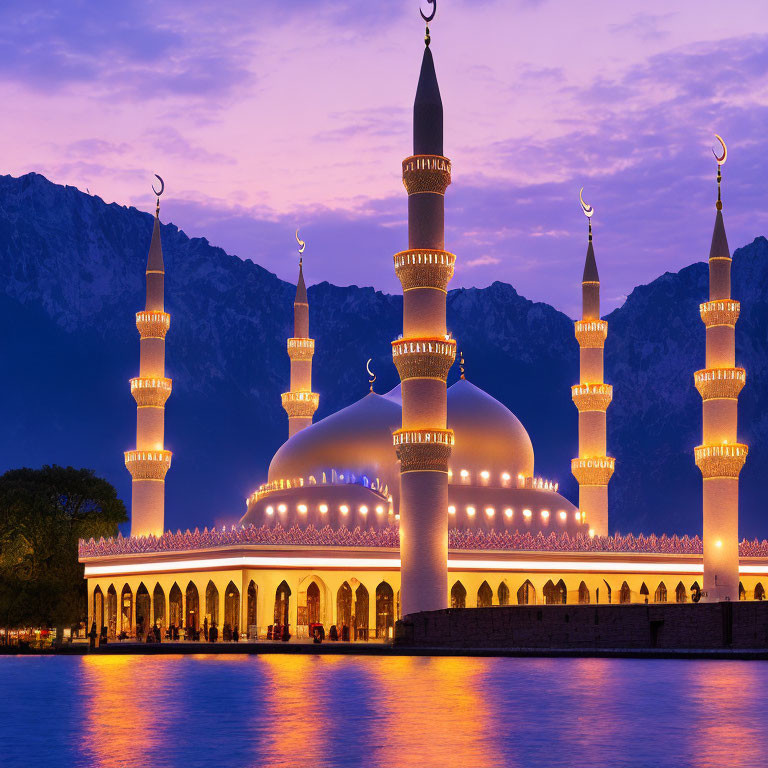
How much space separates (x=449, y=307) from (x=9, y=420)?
50904 mm

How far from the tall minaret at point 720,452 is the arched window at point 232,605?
15631 millimetres

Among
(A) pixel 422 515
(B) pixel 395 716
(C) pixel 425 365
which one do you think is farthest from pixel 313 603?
(B) pixel 395 716

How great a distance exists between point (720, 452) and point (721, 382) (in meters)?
2.38

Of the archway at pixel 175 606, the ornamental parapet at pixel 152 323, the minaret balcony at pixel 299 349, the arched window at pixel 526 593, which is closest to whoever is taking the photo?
the archway at pixel 175 606

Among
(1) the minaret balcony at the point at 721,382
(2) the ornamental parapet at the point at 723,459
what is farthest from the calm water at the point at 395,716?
(1) the minaret balcony at the point at 721,382

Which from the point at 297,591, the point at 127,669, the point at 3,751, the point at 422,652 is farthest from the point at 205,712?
the point at 297,591

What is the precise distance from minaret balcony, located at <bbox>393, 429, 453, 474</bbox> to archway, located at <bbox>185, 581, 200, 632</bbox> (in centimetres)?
1014

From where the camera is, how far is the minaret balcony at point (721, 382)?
47.6 metres

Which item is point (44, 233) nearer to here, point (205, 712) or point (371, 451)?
point (371, 451)

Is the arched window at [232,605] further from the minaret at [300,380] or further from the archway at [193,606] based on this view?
the minaret at [300,380]

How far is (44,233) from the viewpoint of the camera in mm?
156500

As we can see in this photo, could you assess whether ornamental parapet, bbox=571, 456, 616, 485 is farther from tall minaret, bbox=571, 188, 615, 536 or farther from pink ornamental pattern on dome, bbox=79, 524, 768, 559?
pink ornamental pattern on dome, bbox=79, 524, 768, 559

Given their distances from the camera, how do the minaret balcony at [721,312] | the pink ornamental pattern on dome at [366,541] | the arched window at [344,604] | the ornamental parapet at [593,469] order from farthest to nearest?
the ornamental parapet at [593,469] < the minaret balcony at [721,312] < the arched window at [344,604] < the pink ornamental pattern on dome at [366,541]

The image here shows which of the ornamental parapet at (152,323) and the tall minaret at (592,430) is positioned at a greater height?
the ornamental parapet at (152,323)
